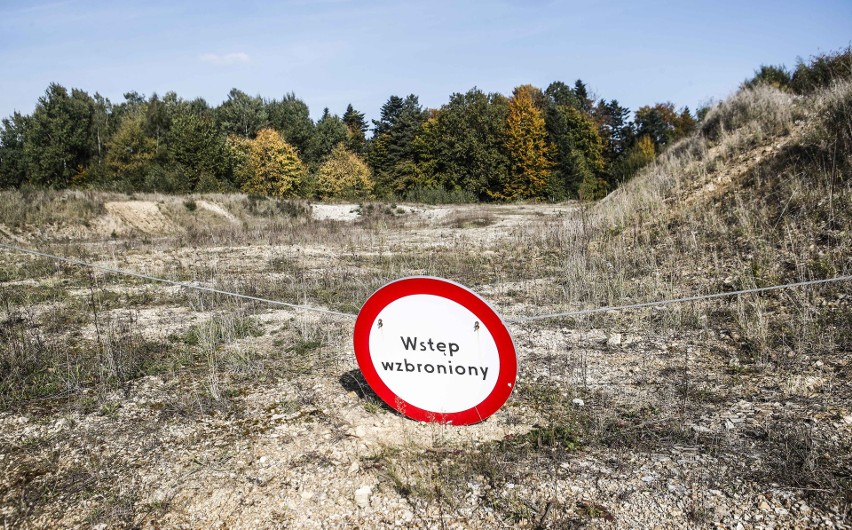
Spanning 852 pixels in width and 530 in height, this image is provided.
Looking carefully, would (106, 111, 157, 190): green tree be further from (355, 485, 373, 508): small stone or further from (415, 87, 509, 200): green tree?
(355, 485, 373, 508): small stone

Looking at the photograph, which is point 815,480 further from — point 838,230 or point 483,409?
point 838,230

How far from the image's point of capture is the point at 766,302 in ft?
19.0

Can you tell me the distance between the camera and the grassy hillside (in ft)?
8.80

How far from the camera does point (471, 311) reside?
3158 millimetres

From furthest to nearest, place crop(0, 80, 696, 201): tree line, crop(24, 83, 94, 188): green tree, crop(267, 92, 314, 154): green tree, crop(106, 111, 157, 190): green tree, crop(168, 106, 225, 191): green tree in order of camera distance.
A: 1. crop(267, 92, 314, 154): green tree
2. crop(24, 83, 94, 188): green tree
3. crop(106, 111, 157, 190): green tree
4. crop(0, 80, 696, 201): tree line
5. crop(168, 106, 225, 191): green tree

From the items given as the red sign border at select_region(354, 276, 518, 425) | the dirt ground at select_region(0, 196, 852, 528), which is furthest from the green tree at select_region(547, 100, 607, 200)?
the red sign border at select_region(354, 276, 518, 425)

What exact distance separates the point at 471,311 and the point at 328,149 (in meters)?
62.8

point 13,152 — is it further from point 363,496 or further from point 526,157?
point 363,496

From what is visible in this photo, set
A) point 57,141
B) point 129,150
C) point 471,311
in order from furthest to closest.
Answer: point 57,141, point 129,150, point 471,311

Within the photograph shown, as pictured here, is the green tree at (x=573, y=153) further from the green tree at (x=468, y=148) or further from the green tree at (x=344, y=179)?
the green tree at (x=344, y=179)

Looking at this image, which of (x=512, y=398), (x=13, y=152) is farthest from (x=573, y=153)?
(x=13, y=152)

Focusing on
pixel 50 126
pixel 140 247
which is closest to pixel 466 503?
pixel 140 247

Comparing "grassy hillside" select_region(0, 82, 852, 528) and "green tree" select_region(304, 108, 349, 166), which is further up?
"green tree" select_region(304, 108, 349, 166)

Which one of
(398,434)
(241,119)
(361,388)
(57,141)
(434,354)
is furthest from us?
(241,119)
